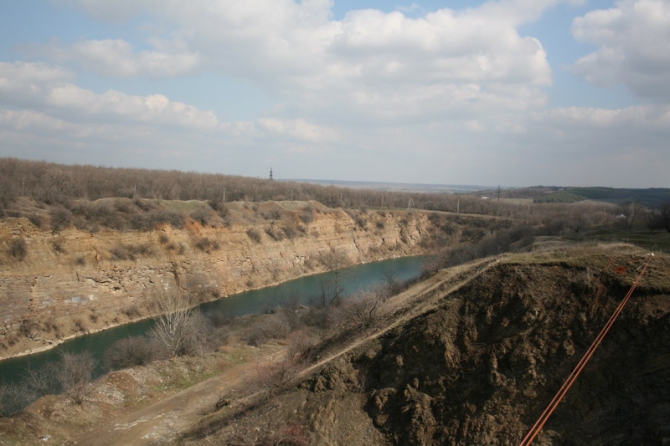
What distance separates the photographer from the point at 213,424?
43.7ft

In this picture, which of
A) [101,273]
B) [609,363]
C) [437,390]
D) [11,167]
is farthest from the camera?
[11,167]

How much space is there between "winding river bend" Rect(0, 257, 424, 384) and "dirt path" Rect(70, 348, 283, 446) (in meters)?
7.87

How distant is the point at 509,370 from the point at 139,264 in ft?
109

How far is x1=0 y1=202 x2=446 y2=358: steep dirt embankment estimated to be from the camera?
93.0ft

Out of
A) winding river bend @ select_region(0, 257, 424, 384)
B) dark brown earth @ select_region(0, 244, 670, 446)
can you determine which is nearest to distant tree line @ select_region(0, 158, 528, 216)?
winding river bend @ select_region(0, 257, 424, 384)

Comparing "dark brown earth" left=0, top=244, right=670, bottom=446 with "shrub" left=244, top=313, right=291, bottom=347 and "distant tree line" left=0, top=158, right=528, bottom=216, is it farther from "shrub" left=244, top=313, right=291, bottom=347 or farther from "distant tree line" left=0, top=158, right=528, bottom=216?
"distant tree line" left=0, top=158, right=528, bottom=216

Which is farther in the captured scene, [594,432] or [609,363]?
[609,363]

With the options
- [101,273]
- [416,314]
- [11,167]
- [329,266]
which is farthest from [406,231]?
[416,314]

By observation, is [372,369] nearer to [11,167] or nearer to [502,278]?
[502,278]

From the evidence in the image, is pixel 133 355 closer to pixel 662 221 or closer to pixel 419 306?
pixel 419 306

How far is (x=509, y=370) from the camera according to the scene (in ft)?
31.9

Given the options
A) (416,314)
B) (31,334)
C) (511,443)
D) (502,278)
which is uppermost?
(502,278)

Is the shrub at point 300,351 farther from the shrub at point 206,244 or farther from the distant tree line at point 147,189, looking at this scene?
the distant tree line at point 147,189

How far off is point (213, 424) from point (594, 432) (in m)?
10.0
